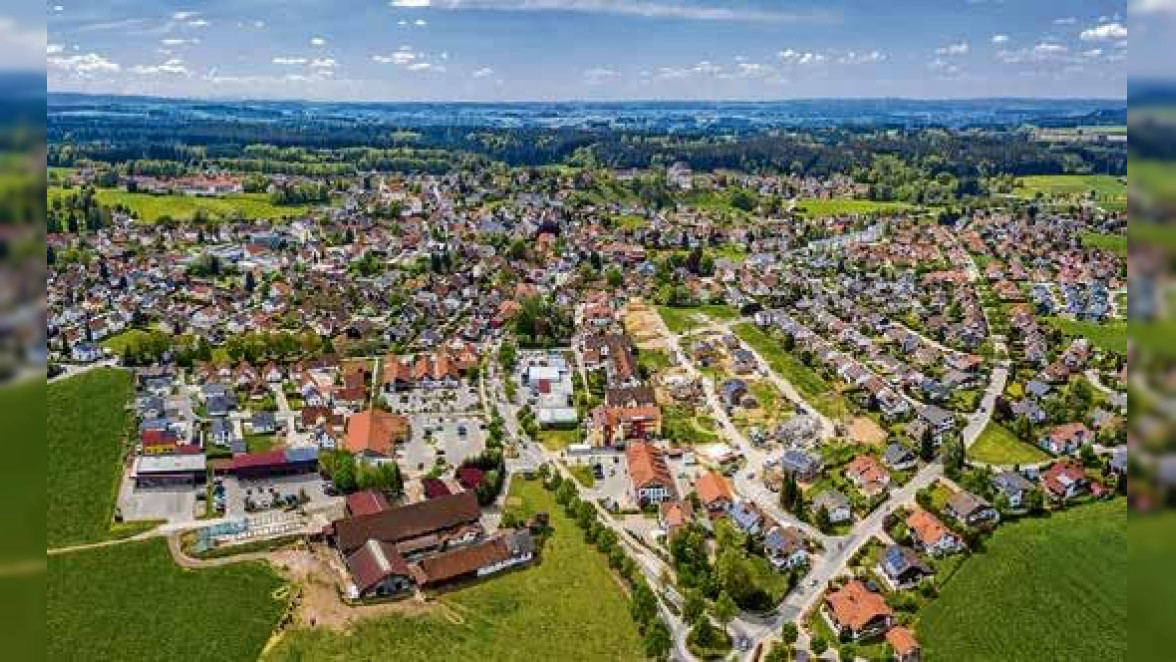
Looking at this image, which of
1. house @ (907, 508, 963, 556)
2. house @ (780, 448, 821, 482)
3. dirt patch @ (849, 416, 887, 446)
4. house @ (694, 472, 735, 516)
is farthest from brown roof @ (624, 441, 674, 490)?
dirt patch @ (849, 416, 887, 446)

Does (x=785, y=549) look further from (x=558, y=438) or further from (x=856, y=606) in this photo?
(x=558, y=438)

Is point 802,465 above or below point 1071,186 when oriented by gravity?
below

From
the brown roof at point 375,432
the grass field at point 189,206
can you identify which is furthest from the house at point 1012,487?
the grass field at point 189,206

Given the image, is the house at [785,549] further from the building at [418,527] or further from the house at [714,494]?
the building at [418,527]

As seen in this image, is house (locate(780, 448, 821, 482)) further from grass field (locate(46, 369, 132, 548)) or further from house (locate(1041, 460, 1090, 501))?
grass field (locate(46, 369, 132, 548))

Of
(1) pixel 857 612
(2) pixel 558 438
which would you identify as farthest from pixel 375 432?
(1) pixel 857 612

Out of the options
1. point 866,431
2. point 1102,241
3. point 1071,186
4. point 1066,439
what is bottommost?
point 866,431

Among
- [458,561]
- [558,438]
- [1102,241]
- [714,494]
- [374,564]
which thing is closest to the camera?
[374,564]
